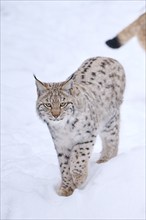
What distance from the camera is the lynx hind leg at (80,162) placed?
17.2 ft

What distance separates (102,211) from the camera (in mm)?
4723

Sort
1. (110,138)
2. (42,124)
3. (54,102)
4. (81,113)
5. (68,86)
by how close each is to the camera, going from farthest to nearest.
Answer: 1. (42,124)
2. (110,138)
3. (81,113)
4. (68,86)
5. (54,102)

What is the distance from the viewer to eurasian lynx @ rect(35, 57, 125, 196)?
4961 millimetres

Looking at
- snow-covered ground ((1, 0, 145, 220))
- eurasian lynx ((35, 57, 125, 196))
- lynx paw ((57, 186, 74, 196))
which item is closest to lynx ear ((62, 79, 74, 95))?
eurasian lynx ((35, 57, 125, 196))

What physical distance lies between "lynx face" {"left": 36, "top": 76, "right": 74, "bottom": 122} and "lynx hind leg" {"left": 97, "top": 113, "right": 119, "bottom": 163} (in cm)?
97

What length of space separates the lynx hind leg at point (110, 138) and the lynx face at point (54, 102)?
3.20ft

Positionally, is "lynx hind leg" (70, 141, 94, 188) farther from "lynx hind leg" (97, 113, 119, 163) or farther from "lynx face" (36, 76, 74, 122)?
"lynx hind leg" (97, 113, 119, 163)

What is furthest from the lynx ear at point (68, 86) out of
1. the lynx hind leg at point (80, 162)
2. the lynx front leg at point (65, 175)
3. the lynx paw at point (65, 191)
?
the lynx paw at point (65, 191)

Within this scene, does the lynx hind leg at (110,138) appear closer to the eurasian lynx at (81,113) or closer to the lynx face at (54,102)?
the eurasian lynx at (81,113)

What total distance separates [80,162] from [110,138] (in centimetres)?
76

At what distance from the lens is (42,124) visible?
26.1ft

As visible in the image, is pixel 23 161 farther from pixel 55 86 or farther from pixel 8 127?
pixel 55 86

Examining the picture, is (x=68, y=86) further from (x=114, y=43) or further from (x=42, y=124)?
(x=42, y=124)

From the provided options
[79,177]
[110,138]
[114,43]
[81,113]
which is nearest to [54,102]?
[81,113]
